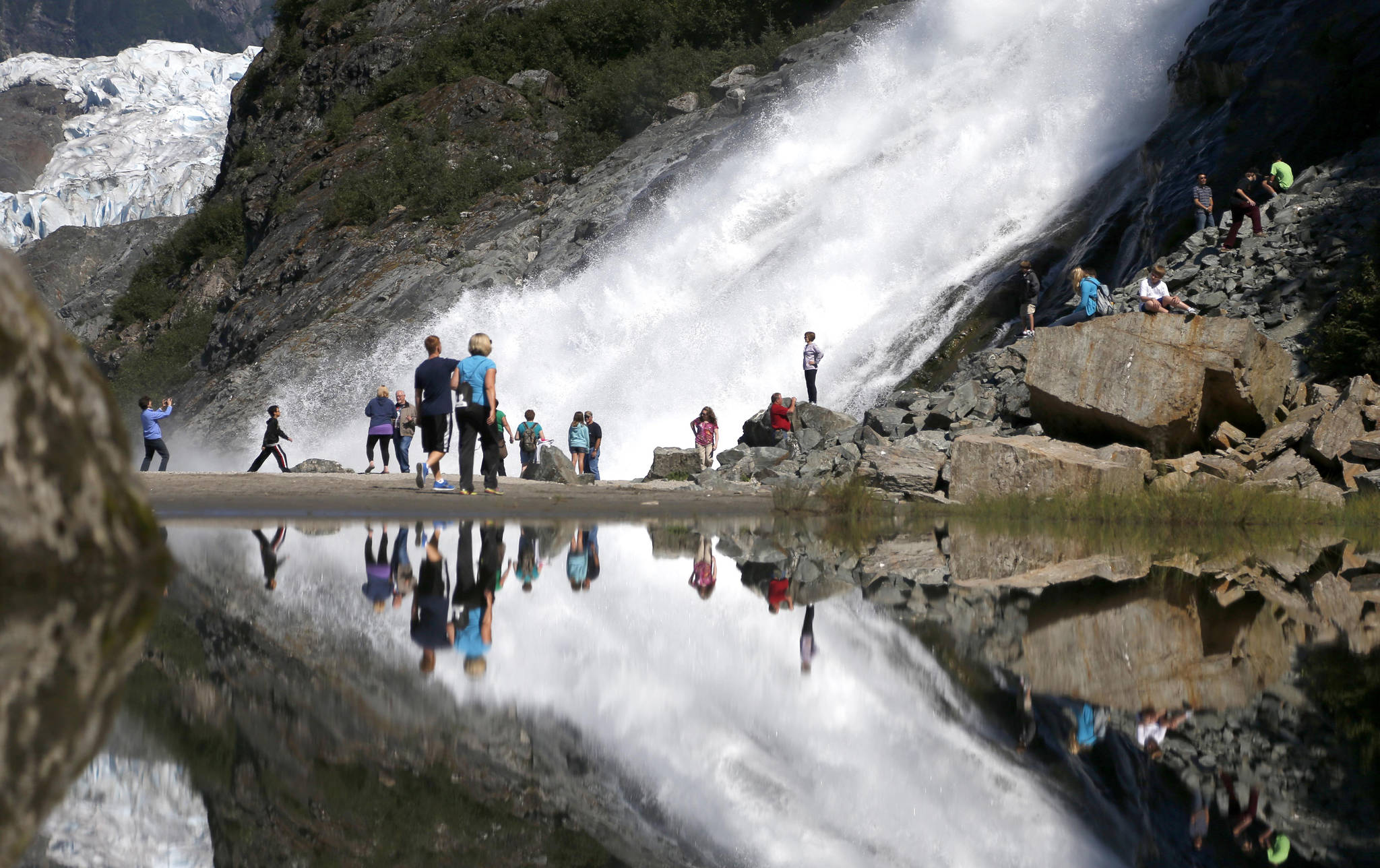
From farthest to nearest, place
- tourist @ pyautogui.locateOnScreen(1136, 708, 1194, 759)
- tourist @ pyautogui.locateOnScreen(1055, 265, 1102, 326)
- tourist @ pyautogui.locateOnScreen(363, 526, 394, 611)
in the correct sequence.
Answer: tourist @ pyautogui.locateOnScreen(1055, 265, 1102, 326)
tourist @ pyautogui.locateOnScreen(363, 526, 394, 611)
tourist @ pyautogui.locateOnScreen(1136, 708, 1194, 759)

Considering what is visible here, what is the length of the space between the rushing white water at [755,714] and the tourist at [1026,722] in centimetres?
5

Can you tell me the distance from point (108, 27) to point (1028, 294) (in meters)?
183

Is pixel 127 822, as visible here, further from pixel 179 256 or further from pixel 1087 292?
pixel 179 256

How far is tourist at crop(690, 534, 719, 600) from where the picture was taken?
6.48m

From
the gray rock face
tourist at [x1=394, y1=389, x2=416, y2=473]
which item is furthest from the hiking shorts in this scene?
the gray rock face

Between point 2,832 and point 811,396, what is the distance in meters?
22.4

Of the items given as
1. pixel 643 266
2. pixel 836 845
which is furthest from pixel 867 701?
pixel 643 266

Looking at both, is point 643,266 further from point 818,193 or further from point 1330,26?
point 1330,26

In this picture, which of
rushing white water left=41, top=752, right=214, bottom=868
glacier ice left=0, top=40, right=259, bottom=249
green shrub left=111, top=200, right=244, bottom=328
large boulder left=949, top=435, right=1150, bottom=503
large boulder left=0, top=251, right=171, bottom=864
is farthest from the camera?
glacier ice left=0, top=40, right=259, bottom=249

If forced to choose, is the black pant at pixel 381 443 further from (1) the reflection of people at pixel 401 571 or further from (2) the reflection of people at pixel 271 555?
(1) the reflection of people at pixel 401 571

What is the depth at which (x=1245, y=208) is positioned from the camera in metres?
20.0

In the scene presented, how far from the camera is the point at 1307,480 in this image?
592 inches

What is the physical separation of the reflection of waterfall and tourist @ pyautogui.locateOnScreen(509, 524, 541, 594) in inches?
643

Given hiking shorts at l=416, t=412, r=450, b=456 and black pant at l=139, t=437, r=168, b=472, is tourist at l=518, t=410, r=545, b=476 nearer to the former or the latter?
black pant at l=139, t=437, r=168, b=472
